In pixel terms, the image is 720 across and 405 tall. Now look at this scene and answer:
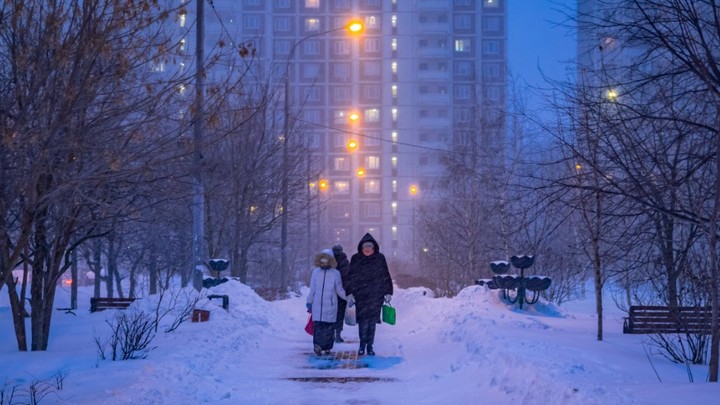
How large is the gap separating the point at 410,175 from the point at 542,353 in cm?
7915

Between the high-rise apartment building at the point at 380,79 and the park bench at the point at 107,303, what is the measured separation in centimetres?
6369

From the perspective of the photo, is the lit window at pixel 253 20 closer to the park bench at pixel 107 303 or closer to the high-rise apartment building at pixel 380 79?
the high-rise apartment building at pixel 380 79

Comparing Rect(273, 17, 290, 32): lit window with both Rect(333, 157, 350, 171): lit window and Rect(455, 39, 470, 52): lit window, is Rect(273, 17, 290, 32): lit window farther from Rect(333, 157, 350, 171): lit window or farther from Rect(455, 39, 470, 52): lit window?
Rect(455, 39, 470, 52): lit window

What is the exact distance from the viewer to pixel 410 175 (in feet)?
297

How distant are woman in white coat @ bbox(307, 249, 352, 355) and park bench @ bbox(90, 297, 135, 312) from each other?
10.9 meters

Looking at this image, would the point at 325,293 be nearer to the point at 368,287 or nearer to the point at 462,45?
the point at 368,287

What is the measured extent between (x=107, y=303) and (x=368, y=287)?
12.3 m

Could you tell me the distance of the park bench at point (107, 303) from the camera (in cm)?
2406

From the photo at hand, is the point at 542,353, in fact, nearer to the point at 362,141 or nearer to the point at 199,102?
the point at 199,102

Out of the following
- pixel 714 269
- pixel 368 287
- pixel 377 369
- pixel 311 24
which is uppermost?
pixel 311 24

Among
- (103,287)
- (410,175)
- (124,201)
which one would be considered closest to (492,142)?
(124,201)

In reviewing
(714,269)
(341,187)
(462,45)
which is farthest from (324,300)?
(462,45)

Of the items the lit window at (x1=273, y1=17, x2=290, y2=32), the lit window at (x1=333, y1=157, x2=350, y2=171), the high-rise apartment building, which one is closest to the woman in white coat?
the high-rise apartment building

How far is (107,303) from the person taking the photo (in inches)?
958
